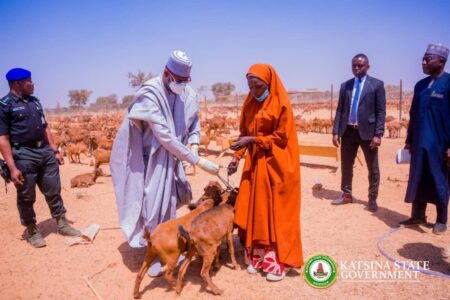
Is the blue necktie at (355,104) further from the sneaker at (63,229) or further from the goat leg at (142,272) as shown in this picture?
the sneaker at (63,229)

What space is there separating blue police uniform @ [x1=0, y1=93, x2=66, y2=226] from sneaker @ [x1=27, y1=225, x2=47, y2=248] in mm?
112

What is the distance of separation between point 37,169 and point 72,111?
74011 mm

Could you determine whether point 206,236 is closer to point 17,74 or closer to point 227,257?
point 227,257

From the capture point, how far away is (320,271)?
143 inches

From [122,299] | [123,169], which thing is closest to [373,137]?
[123,169]

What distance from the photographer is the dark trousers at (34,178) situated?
4.40 meters

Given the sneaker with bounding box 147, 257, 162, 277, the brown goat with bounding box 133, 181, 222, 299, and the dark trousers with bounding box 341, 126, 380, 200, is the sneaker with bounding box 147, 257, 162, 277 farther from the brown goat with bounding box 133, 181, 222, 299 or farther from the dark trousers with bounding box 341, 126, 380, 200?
the dark trousers with bounding box 341, 126, 380, 200

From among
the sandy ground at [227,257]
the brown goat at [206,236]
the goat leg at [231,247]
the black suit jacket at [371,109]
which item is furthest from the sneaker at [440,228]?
the brown goat at [206,236]

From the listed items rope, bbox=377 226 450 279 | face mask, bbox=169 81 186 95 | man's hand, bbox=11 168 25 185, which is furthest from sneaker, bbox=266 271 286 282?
man's hand, bbox=11 168 25 185

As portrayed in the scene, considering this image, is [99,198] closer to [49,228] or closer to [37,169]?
[49,228]

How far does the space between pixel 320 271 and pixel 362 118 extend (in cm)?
294

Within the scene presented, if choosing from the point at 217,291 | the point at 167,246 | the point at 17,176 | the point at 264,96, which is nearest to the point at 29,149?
the point at 17,176

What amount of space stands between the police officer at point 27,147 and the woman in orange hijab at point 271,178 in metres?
3.06

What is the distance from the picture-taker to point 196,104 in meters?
4.04
